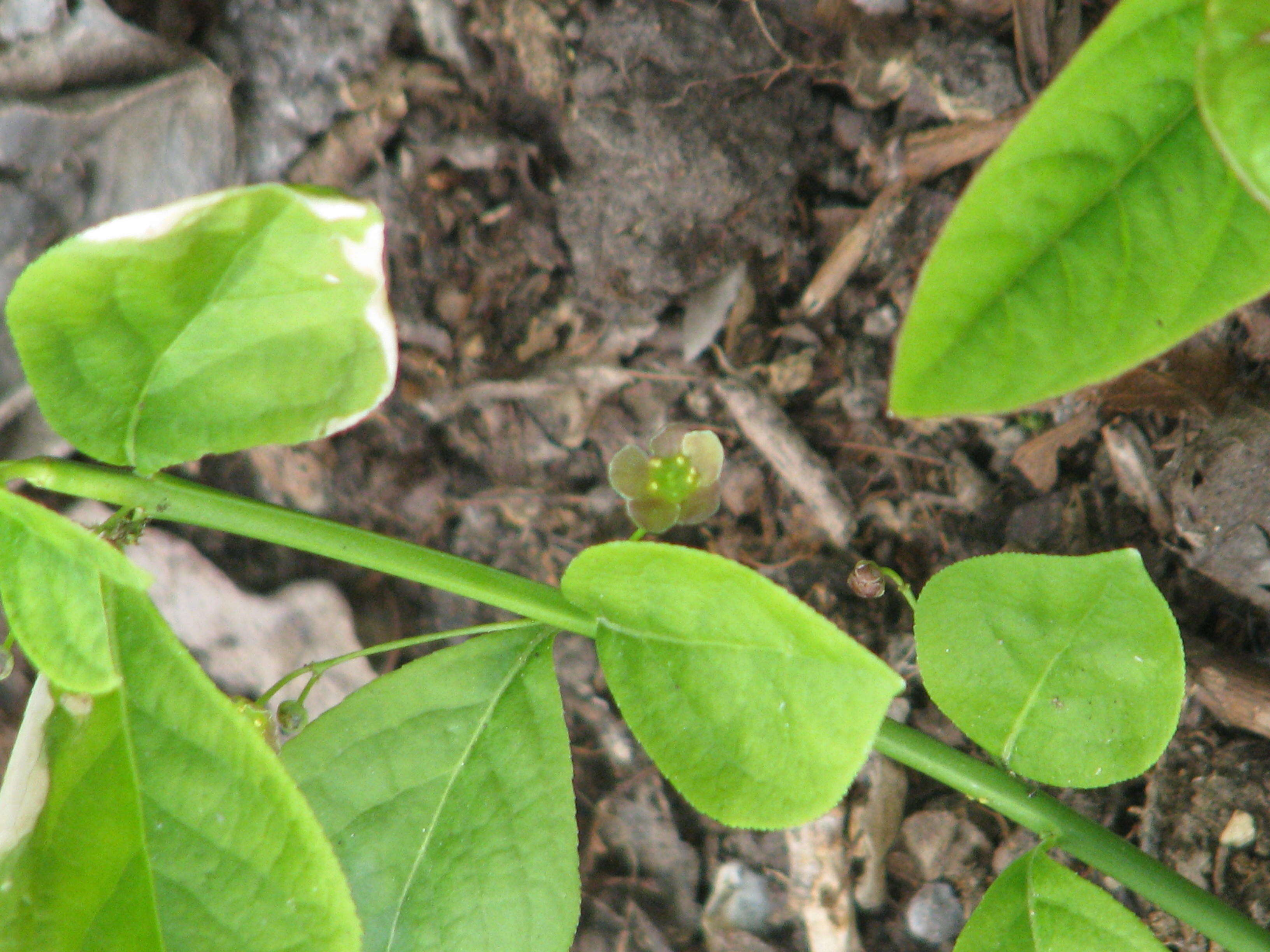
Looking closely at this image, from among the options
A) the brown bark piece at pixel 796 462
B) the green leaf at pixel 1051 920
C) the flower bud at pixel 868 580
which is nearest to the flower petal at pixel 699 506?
the brown bark piece at pixel 796 462

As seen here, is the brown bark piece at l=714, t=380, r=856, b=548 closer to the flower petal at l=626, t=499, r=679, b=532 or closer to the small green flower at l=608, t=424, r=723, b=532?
the small green flower at l=608, t=424, r=723, b=532

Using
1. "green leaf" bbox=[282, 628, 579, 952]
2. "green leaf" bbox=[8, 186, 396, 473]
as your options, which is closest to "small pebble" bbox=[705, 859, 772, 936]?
"green leaf" bbox=[282, 628, 579, 952]

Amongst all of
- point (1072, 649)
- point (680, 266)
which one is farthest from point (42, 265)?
point (1072, 649)

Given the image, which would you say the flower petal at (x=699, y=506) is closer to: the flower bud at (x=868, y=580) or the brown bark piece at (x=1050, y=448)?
the flower bud at (x=868, y=580)

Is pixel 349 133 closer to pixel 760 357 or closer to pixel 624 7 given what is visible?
pixel 624 7

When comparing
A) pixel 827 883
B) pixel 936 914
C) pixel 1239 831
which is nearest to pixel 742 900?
pixel 827 883

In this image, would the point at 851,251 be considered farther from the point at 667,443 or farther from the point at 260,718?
the point at 260,718
